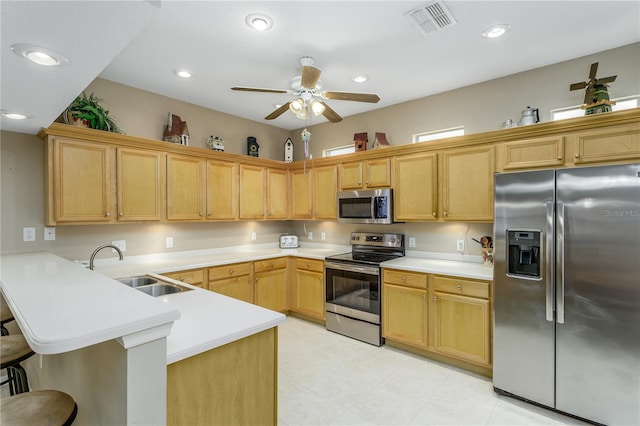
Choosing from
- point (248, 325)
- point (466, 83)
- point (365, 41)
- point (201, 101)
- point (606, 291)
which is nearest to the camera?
point (248, 325)

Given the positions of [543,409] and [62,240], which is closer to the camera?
[543,409]

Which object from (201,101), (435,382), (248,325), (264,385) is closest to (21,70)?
(248,325)

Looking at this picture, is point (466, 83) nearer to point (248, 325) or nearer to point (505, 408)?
point (505, 408)

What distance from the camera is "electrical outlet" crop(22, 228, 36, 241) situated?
273 cm

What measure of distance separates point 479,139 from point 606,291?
1579mm

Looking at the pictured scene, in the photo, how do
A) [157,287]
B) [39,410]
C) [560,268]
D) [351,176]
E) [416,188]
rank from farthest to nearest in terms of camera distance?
1. [351,176]
2. [416,188]
3. [157,287]
4. [560,268]
5. [39,410]

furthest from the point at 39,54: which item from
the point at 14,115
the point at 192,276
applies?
the point at 192,276

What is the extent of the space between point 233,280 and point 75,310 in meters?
2.54

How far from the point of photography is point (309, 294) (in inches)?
158

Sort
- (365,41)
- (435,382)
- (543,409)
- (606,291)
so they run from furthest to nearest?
(435,382)
(365,41)
(543,409)
(606,291)

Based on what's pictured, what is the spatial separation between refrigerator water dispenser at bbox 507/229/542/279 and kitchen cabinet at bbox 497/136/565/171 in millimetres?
687

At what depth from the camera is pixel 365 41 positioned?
2471 mm

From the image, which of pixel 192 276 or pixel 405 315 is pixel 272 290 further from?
pixel 405 315

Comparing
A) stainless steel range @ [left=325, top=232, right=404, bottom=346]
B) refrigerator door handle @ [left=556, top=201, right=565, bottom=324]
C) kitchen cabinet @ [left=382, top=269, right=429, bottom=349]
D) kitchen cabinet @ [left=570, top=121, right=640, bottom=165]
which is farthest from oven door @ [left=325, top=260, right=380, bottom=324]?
kitchen cabinet @ [left=570, top=121, right=640, bottom=165]
